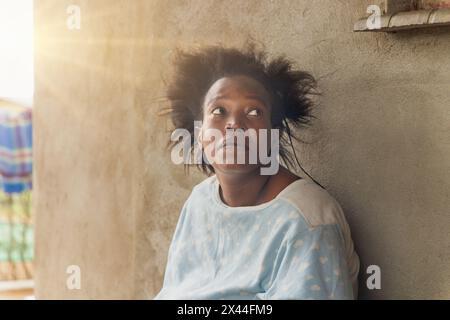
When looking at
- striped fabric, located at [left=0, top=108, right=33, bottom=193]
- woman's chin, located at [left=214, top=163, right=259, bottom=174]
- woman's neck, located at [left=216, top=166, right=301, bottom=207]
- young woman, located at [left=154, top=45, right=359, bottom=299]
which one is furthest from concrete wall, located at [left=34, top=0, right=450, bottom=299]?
striped fabric, located at [left=0, top=108, right=33, bottom=193]

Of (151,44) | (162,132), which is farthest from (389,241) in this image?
(151,44)

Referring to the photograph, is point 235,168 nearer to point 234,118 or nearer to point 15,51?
point 234,118

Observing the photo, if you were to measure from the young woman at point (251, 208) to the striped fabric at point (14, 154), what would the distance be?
5.77 meters

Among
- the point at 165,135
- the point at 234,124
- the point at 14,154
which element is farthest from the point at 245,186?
the point at 14,154

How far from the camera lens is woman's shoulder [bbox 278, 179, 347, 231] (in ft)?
9.27

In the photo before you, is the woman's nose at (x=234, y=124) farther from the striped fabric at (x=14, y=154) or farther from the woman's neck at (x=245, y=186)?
the striped fabric at (x=14, y=154)

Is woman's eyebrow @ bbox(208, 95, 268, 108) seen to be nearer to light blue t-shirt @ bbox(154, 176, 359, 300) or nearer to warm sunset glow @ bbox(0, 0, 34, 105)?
light blue t-shirt @ bbox(154, 176, 359, 300)

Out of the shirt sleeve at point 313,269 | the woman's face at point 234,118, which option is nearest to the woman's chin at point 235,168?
the woman's face at point 234,118

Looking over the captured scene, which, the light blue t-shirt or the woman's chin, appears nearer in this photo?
the light blue t-shirt

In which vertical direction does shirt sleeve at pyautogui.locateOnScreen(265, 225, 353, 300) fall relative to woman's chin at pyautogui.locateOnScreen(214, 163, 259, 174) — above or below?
below

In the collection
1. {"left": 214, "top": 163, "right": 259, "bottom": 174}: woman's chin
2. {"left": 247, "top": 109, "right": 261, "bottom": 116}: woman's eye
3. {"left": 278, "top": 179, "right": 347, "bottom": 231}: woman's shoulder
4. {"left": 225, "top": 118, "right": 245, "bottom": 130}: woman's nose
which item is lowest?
{"left": 278, "top": 179, "right": 347, "bottom": 231}: woman's shoulder

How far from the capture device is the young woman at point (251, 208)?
278cm

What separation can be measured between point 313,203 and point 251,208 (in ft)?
0.81
